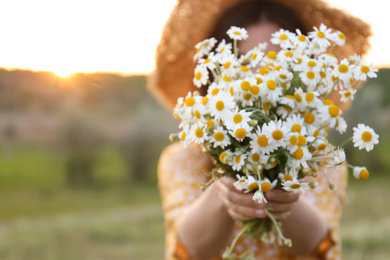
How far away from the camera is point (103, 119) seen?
2462 centimetres

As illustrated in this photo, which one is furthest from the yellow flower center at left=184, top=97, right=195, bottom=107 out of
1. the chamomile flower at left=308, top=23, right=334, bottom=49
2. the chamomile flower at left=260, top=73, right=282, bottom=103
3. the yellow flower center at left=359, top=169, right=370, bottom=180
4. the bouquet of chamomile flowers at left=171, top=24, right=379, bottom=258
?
the yellow flower center at left=359, top=169, right=370, bottom=180

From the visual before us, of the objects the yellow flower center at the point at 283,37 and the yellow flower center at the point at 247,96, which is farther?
the yellow flower center at the point at 283,37

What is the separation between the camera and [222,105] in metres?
1.29

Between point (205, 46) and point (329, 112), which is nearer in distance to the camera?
point (329, 112)

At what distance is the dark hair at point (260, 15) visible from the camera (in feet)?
7.30

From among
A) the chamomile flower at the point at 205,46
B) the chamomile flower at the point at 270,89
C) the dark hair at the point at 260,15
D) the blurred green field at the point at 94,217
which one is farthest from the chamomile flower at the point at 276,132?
the blurred green field at the point at 94,217

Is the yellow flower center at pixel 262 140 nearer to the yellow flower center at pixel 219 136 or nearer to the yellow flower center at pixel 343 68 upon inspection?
the yellow flower center at pixel 219 136

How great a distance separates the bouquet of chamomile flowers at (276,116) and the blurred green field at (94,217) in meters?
4.61

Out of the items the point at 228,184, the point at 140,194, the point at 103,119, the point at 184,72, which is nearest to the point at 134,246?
the point at 184,72

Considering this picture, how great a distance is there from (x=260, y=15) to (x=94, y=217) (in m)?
10.8

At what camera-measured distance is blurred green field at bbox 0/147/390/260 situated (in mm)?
8422

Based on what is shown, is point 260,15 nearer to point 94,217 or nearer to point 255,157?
point 255,157

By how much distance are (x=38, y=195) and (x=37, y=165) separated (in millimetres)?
3831

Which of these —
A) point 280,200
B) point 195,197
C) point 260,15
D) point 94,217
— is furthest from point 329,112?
point 94,217
